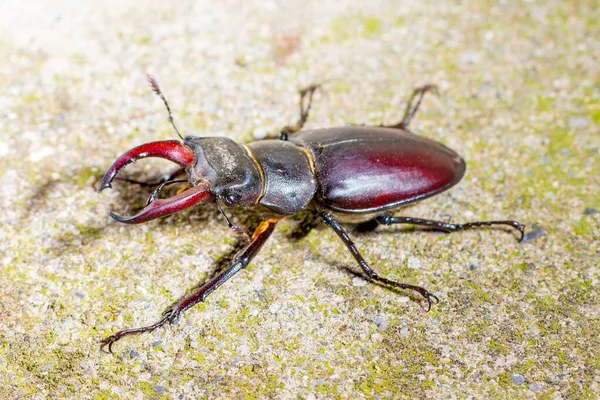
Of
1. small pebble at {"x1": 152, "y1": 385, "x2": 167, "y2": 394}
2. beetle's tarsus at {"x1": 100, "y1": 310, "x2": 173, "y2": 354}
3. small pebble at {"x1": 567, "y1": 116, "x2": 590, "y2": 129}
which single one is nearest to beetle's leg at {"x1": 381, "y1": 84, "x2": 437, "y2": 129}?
small pebble at {"x1": 567, "y1": 116, "x2": 590, "y2": 129}

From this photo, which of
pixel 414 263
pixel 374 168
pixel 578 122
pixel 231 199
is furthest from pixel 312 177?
pixel 578 122

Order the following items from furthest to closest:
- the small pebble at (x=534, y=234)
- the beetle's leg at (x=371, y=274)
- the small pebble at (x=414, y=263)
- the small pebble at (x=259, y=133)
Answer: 1. the small pebble at (x=259, y=133)
2. the small pebble at (x=534, y=234)
3. the small pebble at (x=414, y=263)
4. the beetle's leg at (x=371, y=274)

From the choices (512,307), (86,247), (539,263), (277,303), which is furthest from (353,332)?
(86,247)

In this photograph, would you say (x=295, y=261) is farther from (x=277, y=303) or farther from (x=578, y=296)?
(x=578, y=296)

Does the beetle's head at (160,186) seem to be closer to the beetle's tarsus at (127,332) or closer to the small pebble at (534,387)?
the beetle's tarsus at (127,332)

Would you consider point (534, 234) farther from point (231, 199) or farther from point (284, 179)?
point (231, 199)

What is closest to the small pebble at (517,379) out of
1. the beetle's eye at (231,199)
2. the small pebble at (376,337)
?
the small pebble at (376,337)

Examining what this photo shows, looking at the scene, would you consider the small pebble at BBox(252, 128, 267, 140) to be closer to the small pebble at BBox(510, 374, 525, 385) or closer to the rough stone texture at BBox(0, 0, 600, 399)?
the rough stone texture at BBox(0, 0, 600, 399)
